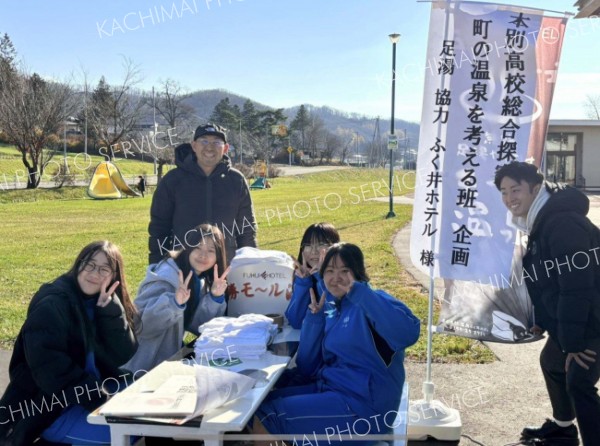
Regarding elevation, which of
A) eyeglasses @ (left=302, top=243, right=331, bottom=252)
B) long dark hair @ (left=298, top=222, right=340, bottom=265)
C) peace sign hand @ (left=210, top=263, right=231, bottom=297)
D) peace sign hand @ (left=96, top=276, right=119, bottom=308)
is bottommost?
peace sign hand @ (left=210, top=263, right=231, bottom=297)

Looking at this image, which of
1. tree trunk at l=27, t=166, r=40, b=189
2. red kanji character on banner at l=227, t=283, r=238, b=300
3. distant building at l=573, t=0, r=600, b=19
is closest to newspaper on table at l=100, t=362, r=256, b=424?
red kanji character on banner at l=227, t=283, r=238, b=300

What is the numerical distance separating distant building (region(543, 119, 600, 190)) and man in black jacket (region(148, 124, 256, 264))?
34.2m

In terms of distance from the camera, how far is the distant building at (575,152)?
34.5 m

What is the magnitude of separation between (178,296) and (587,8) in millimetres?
4400

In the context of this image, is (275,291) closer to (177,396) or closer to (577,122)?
(177,396)

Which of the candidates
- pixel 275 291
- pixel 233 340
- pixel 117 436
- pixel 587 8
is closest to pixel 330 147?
pixel 587 8

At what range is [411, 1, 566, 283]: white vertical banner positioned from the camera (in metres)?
3.54

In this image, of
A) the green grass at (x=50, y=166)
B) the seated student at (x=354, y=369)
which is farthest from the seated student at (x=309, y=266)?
the green grass at (x=50, y=166)

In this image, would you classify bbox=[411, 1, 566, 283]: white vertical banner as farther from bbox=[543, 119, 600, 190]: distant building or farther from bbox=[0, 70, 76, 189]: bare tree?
bbox=[543, 119, 600, 190]: distant building

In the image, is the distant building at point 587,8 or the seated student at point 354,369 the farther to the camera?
the distant building at point 587,8

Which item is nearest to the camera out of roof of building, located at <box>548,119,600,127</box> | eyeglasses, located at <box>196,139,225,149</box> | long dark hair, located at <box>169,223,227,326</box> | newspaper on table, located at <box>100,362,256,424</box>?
newspaper on table, located at <box>100,362,256,424</box>

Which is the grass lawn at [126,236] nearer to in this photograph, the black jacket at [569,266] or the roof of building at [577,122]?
the black jacket at [569,266]

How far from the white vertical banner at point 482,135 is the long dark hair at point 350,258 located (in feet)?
3.16

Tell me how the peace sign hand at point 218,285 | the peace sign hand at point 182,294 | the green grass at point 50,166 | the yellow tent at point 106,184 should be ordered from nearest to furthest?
the peace sign hand at point 182,294 → the peace sign hand at point 218,285 → the yellow tent at point 106,184 → the green grass at point 50,166
